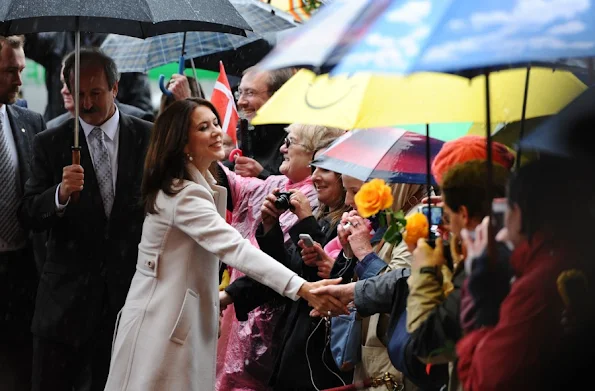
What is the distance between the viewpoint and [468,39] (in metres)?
3.45

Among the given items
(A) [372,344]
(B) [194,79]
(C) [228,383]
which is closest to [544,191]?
(A) [372,344]

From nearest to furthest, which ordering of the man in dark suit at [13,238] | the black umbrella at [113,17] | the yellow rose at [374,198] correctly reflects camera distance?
the yellow rose at [374,198], the black umbrella at [113,17], the man in dark suit at [13,238]

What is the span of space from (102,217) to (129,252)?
25 centimetres

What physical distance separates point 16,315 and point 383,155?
109 inches

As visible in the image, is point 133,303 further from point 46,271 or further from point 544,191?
point 544,191

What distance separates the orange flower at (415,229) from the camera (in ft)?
14.7

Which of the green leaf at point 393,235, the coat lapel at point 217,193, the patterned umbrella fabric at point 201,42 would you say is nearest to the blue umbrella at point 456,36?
the green leaf at point 393,235

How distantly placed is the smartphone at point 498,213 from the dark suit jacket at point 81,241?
3488 mm

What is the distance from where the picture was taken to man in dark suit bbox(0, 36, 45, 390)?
7016mm

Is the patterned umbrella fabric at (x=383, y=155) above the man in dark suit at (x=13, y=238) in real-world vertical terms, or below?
above

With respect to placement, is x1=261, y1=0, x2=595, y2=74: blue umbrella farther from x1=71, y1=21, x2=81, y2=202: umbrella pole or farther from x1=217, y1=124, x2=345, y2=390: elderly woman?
x1=71, y1=21, x2=81, y2=202: umbrella pole

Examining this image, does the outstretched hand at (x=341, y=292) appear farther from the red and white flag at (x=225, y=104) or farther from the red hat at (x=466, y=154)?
the red and white flag at (x=225, y=104)

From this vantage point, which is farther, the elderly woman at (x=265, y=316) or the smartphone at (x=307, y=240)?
the elderly woman at (x=265, y=316)

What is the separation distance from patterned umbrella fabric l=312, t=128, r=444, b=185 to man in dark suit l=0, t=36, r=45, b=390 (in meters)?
2.15
